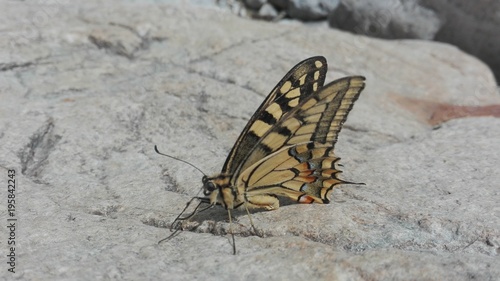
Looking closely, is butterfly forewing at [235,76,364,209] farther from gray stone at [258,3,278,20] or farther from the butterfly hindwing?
gray stone at [258,3,278,20]

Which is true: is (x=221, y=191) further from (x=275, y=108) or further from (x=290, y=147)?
(x=275, y=108)

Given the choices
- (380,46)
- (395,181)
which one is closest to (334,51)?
(380,46)

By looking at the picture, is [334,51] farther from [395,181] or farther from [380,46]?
[395,181]

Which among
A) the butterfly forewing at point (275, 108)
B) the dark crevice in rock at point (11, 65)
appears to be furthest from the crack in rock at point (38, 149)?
the butterfly forewing at point (275, 108)

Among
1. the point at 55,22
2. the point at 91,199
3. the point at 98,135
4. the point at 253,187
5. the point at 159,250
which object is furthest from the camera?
the point at 55,22

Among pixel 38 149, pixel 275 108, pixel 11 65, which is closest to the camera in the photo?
pixel 275 108

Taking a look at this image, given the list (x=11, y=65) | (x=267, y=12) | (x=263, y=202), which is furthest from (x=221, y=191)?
(x=267, y=12)
